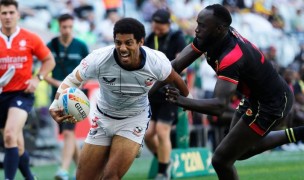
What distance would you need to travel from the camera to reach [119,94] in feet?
29.9

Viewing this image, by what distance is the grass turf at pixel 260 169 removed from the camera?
13.8m

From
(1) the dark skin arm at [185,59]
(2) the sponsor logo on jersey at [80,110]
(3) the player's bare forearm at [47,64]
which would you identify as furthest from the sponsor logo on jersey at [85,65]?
(3) the player's bare forearm at [47,64]

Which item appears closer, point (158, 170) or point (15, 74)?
point (15, 74)

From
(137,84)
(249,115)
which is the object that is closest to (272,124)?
(249,115)

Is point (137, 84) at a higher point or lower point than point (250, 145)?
higher

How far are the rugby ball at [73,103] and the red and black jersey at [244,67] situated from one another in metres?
1.42

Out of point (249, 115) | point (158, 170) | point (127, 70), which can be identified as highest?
point (127, 70)

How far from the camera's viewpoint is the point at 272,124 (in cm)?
963

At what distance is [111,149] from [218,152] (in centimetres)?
118

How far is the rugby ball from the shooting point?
8.84m

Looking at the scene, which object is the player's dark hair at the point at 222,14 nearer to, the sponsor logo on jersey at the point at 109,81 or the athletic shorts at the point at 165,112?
the sponsor logo on jersey at the point at 109,81

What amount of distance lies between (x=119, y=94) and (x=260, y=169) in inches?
269

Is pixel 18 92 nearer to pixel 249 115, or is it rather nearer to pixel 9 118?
pixel 9 118

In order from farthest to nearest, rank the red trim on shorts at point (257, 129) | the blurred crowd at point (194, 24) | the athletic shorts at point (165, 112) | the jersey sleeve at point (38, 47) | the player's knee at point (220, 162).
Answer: the blurred crowd at point (194, 24), the athletic shorts at point (165, 112), the jersey sleeve at point (38, 47), the red trim on shorts at point (257, 129), the player's knee at point (220, 162)
